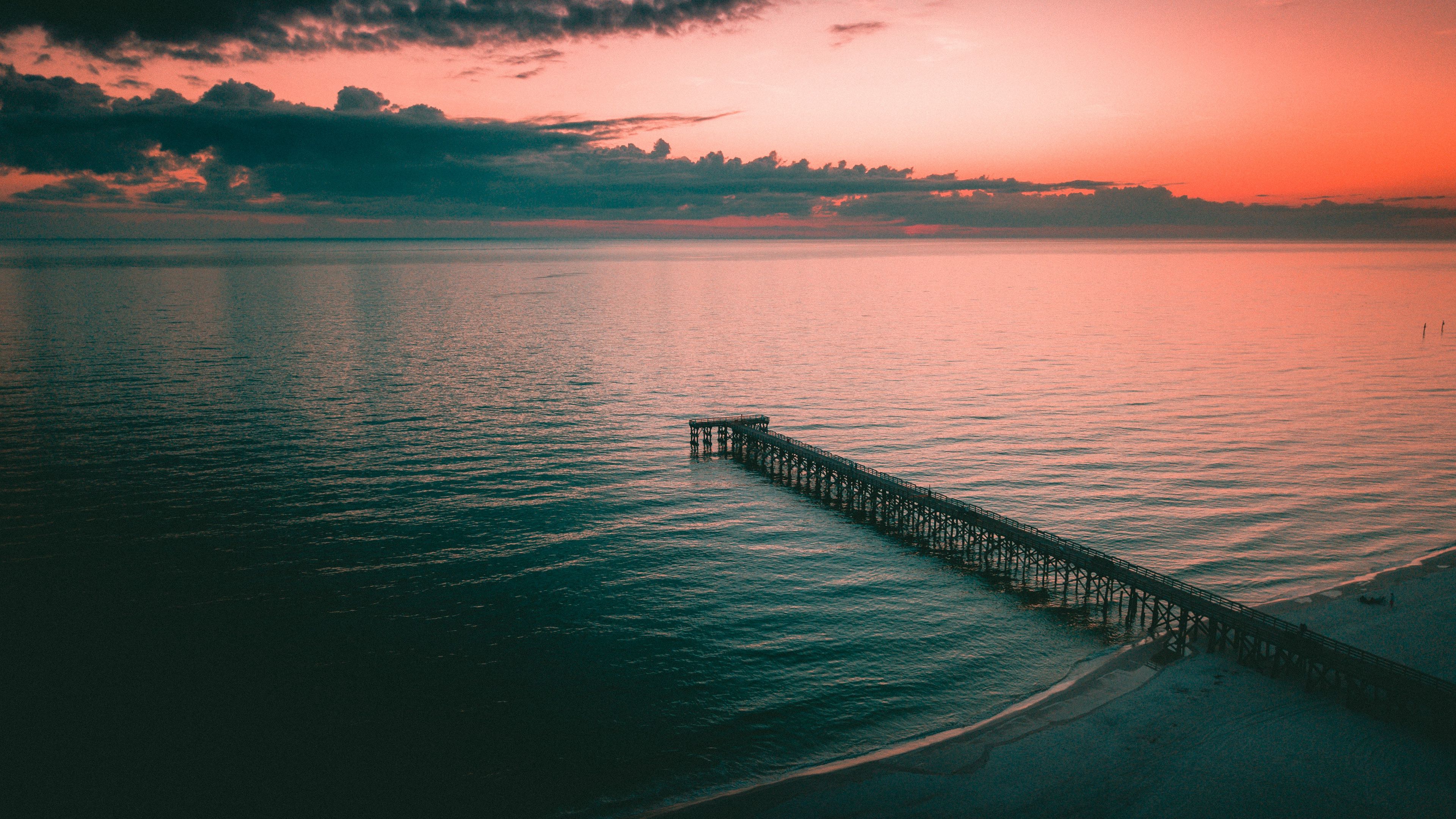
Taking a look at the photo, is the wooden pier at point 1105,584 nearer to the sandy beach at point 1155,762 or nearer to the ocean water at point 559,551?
the sandy beach at point 1155,762

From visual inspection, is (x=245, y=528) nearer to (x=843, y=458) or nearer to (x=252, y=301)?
(x=843, y=458)

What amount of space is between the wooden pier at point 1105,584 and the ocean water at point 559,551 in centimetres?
289

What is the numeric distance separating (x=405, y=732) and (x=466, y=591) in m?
11.7

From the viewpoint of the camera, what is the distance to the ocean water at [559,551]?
2842 cm

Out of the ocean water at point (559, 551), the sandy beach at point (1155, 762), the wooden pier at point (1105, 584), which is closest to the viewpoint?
the sandy beach at point (1155, 762)

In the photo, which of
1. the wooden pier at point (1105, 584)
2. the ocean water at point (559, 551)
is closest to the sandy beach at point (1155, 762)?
the wooden pier at point (1105, 584)

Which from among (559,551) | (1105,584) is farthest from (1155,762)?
(559,551)

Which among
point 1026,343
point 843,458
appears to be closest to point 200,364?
point 843,458

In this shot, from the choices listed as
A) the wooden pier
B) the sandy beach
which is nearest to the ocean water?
the sandy beach

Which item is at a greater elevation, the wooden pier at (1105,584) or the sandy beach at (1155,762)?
the wooden pier at (1105,584)

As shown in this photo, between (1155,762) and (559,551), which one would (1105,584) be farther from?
(559,551)

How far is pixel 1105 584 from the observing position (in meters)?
43.2

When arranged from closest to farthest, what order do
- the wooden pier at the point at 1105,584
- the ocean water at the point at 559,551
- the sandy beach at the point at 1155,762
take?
the sandy beach at the point at 1155,762, the ocean water at the point at 559,551, the wooden pier at the point at 1105,584

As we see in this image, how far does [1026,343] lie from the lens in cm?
12525
